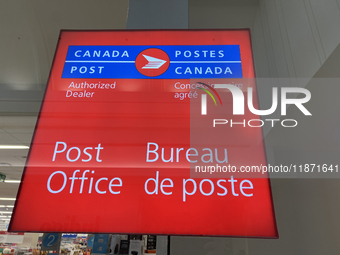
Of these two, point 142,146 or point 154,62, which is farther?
point 154,62

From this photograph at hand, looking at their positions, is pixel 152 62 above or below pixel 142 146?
above

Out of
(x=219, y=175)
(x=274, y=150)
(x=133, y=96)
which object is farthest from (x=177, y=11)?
(x=219, y=175)

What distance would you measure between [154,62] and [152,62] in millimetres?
11

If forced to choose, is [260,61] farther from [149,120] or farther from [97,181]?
[97,181]

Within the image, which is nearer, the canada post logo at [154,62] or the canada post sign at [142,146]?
the canada post sign at [142,146]

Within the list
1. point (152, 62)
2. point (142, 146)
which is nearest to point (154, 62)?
point (152, 62)

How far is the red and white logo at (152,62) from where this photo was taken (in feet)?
4.33

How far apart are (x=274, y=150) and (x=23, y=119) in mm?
2642

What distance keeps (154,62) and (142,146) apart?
1.58ft

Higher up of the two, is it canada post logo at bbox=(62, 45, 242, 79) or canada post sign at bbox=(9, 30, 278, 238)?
canada post logo at bbox=(62, 45, 242, 79)

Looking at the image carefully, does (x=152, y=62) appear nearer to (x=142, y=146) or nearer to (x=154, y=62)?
(x=154, y=62)

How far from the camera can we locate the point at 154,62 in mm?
1344

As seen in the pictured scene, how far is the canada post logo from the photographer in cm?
131

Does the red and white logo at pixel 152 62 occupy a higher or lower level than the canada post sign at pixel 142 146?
higher
